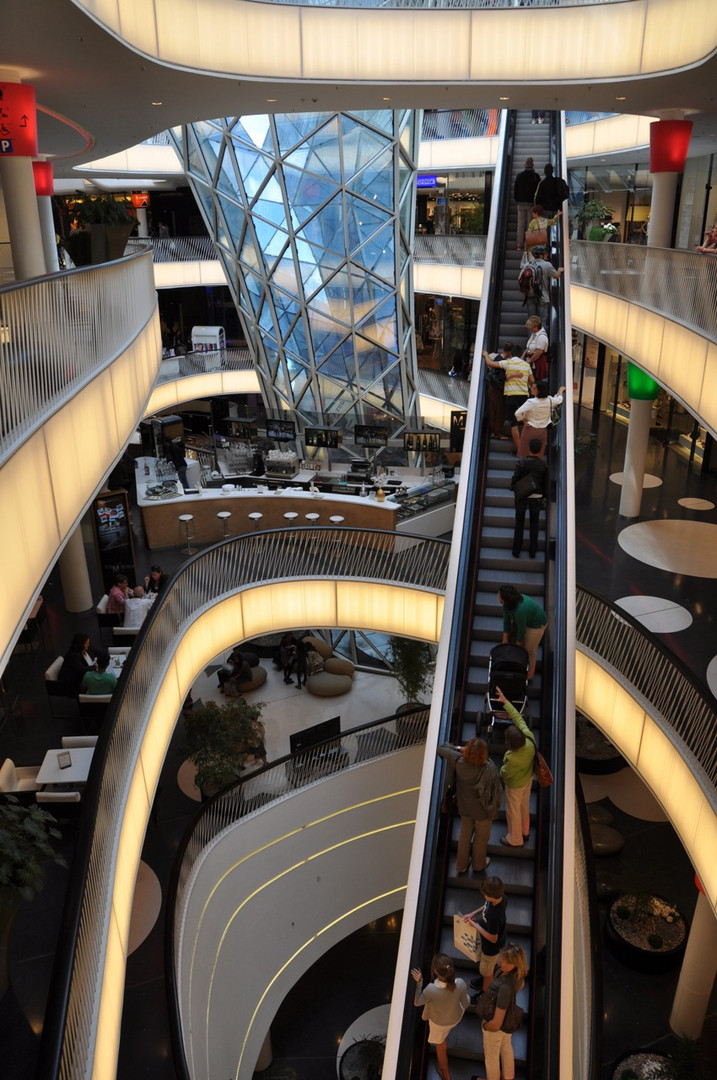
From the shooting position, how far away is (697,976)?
15.7m

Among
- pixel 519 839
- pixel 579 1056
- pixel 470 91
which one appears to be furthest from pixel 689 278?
pixel 579 1056

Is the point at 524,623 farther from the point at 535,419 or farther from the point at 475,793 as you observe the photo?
the point at 535,419

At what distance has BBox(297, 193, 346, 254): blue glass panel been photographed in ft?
97.4

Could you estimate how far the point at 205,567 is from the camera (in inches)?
753

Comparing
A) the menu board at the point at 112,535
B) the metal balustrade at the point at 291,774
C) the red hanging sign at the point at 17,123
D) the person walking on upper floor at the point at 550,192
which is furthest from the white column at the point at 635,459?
the red hanging sign at the point at 17,123

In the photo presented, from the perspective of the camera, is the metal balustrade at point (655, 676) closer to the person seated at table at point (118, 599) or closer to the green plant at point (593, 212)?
the person seated at table at point (118, 599)

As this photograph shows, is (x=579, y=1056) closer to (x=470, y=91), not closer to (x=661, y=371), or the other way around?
(x=661, y=371)

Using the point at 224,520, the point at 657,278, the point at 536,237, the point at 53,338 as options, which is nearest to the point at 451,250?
the point at 224,520

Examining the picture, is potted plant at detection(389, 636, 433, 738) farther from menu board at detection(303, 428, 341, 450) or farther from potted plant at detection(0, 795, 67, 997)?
potted plant at detection(0, 795, 67, 997)

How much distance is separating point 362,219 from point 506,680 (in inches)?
919

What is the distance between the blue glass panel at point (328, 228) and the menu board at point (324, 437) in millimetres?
6319

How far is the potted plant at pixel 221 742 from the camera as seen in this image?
18638 millimetres

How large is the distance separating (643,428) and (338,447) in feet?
38.4

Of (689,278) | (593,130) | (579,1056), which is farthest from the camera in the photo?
(593,130)
